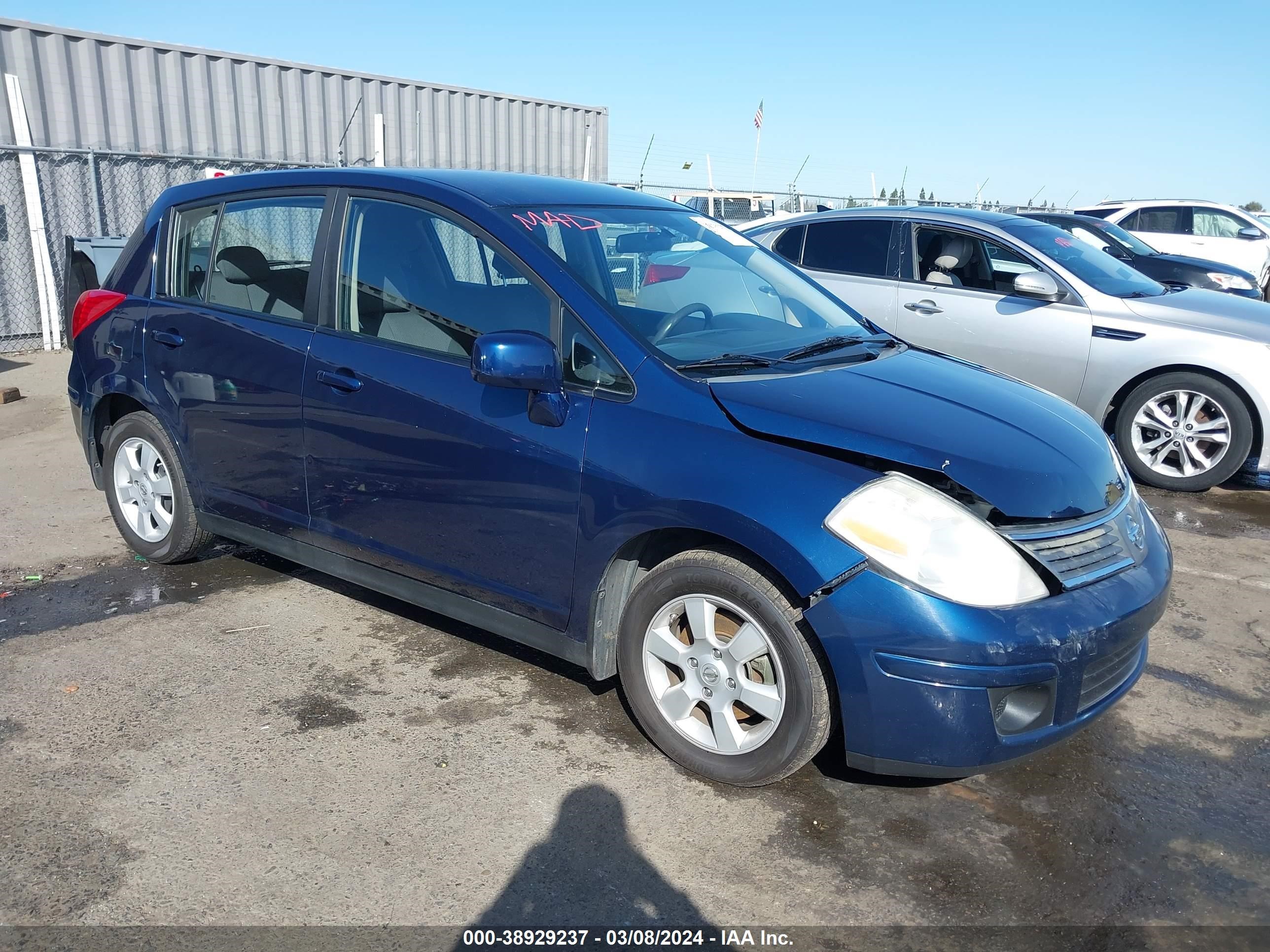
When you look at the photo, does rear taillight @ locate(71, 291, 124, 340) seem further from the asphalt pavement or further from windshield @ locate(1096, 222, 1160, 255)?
windshield @ locate(1096, 222, 1160, 255)

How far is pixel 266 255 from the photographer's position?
4.17m

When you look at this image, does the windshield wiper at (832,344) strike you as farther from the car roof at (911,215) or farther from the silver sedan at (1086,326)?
the car roof at (911,215)

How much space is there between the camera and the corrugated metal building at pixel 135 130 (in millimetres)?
10711

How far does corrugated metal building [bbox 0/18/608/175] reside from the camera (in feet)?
36.1

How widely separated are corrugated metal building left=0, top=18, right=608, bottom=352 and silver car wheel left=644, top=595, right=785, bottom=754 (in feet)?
25.3

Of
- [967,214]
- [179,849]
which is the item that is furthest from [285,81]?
[179,849]

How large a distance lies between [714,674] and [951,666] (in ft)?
2.34

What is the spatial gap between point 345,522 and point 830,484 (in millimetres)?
1944

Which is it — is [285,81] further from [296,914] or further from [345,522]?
[296,914]

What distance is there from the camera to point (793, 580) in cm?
275

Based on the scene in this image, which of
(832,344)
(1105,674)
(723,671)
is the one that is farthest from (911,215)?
(723,671)

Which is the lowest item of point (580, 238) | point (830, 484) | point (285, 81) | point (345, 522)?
point (345, 522)

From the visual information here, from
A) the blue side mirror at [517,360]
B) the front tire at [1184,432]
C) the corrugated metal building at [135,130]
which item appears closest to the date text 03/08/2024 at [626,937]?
the blue side mirror at [517,360]

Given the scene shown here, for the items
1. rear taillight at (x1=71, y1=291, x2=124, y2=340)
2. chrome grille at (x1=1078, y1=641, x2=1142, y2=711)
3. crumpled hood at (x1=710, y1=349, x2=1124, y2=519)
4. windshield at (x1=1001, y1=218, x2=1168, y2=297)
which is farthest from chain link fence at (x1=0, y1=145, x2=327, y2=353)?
Answer: chrome grille at (x1=1078, y1=641, x2=1142, y2=711)
